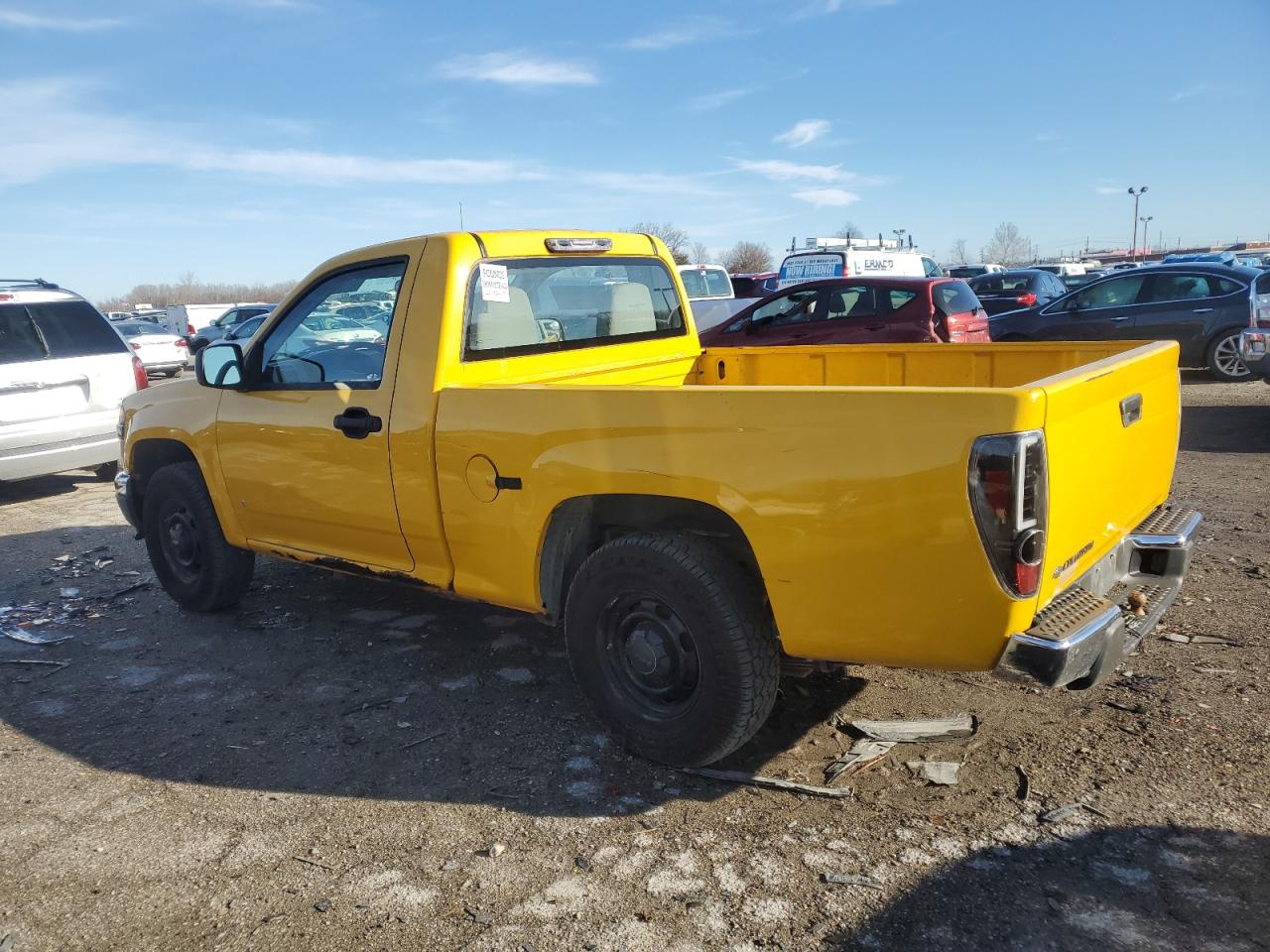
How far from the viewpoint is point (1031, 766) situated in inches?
130

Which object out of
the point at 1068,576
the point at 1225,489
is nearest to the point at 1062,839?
the point at 1068,576

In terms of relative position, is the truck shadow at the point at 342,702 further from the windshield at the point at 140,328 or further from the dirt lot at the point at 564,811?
the windshield at the point at 140,328

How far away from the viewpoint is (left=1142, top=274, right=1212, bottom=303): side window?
12516mm

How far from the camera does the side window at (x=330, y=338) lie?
4.09 meters

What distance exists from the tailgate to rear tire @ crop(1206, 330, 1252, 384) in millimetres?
10075

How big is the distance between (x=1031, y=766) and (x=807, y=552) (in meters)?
1.26

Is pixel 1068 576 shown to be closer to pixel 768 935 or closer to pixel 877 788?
pixel 877 788

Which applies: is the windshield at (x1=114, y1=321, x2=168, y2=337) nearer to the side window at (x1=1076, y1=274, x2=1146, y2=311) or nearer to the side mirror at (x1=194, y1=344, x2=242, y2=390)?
the side window at (x1=1076, y1=274, x2=1146, y2=311)

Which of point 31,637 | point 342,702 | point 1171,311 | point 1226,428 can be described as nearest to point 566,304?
point 342,702

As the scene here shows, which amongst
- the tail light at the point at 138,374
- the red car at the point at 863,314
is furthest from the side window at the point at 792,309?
the tail light at the point at 138,374

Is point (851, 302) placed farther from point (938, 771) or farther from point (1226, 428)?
point (938, 771)

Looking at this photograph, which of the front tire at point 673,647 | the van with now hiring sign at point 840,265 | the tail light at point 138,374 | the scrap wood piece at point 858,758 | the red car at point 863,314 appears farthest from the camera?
the van with now hiring sign at point 840,265

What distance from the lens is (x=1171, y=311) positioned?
12.6 metres

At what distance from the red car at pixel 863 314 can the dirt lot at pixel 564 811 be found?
697 cm
